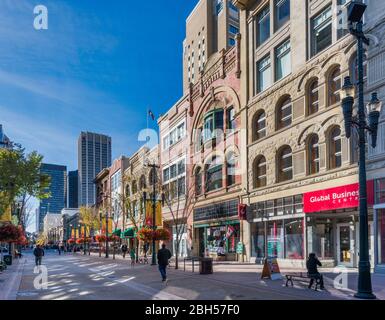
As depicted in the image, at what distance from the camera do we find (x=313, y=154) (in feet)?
95.9

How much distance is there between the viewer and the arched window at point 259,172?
35.2 m

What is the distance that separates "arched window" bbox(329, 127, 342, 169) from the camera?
26844 mm

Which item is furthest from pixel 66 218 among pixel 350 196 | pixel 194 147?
pixel 350 196

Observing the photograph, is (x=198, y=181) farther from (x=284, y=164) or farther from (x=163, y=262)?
(x=163, y=262)

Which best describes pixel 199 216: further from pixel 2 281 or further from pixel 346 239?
pixel 2 281

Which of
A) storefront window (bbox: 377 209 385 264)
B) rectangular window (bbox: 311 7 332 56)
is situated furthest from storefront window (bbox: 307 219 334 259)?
rectangular window (bbox: 311 7 332 56)

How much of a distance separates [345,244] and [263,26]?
18124mm

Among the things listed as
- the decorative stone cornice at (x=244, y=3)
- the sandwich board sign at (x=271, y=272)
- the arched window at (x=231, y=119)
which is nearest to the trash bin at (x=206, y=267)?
the sandwich board sign at (x=271, y=272)

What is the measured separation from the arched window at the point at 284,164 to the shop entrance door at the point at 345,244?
5.33 metres

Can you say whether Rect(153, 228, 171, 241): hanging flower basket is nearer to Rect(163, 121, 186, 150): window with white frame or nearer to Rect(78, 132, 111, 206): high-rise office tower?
Rect(163, 121, 186, 150): window with white frame

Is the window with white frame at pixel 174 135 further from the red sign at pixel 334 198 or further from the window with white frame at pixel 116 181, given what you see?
the red sign at pixel 334 198

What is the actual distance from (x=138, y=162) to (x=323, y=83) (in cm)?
4334

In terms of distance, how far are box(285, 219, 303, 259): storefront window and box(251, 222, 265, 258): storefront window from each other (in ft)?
10.7
